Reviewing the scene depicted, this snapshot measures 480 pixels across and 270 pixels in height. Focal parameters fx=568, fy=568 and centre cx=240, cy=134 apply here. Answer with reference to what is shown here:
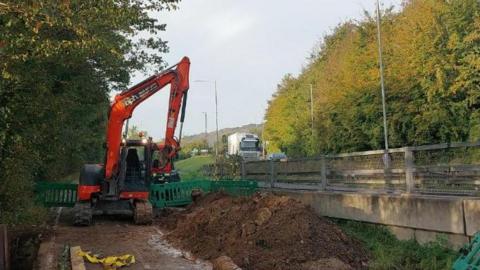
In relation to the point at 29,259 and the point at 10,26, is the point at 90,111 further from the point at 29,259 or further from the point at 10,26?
the point at 10,26

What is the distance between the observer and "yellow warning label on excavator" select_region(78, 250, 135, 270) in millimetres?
10234

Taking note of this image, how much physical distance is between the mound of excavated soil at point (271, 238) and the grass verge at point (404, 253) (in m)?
0.33

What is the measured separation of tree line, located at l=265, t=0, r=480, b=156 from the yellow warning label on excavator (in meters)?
22.9

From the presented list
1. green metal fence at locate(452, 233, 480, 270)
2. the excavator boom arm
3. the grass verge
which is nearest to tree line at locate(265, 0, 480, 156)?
the excavator boom arm

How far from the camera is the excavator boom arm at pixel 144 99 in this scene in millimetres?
16141

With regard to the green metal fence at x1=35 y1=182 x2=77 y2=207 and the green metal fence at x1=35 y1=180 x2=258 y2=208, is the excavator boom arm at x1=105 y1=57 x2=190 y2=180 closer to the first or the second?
the green metal fence at x1=35 y1=180 x2=258 y2=208

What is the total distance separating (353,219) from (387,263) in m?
3.45

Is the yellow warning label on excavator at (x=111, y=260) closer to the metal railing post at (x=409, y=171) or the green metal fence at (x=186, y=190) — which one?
the metal railing post at (x=409, y=171)

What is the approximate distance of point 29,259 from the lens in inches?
501

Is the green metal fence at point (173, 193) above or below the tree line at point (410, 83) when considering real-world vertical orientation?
below

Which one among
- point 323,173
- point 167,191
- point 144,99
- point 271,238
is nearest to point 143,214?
point 167,191

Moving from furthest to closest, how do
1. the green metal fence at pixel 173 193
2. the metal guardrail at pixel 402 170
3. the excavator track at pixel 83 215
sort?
the green metal fence at pixel 173 193 → the excavator track at pixel 83 215 → the metal guardrail at pixel 402 170

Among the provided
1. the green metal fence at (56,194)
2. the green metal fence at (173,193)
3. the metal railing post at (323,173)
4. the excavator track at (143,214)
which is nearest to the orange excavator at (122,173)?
the excavator track at (143,214)

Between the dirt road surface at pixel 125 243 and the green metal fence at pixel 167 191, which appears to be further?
the green metal fence at pixel 167 191
